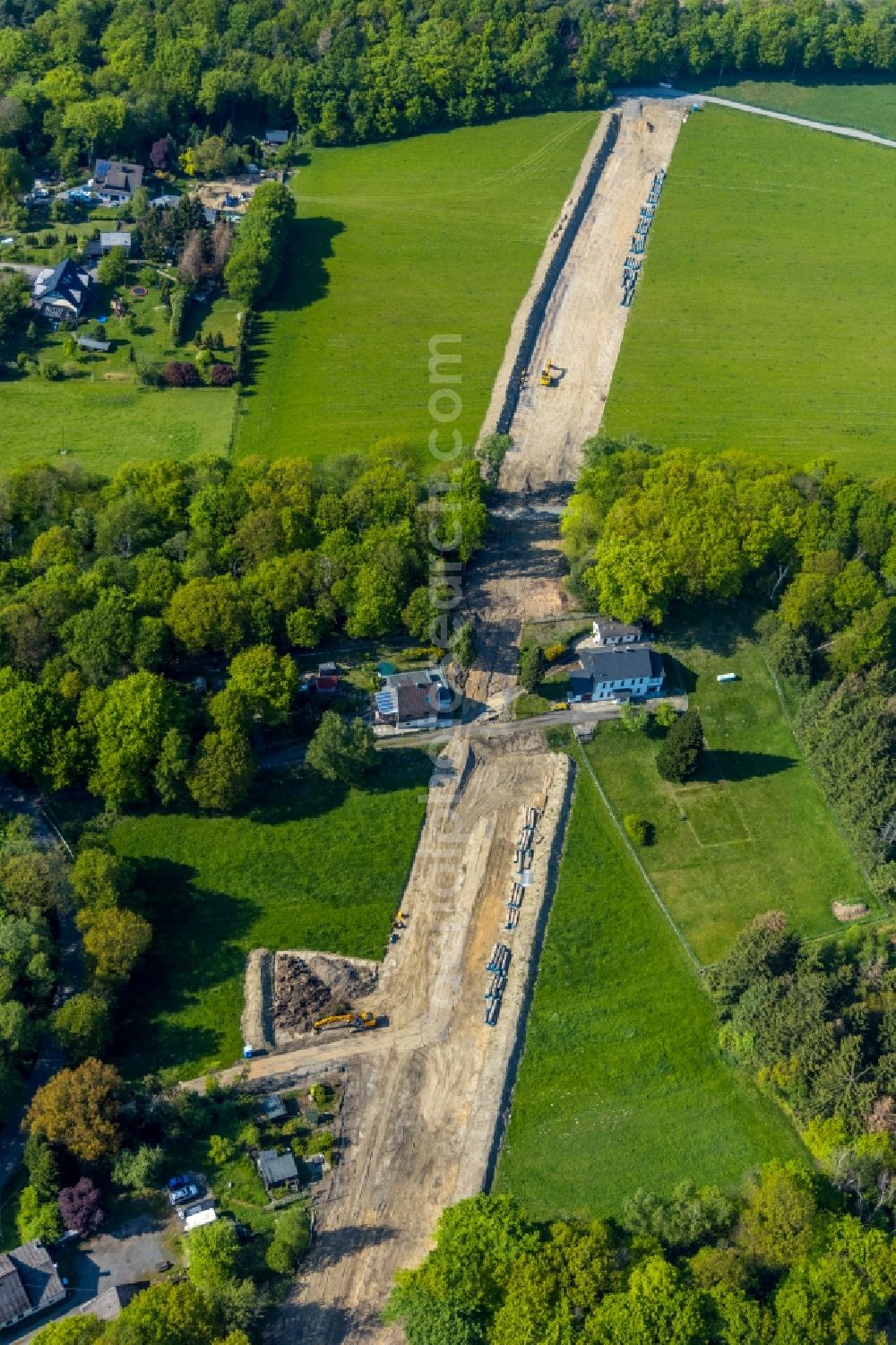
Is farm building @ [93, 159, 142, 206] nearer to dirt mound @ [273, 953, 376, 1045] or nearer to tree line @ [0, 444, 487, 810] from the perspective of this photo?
tree line @ [0, 444, 487, 810]

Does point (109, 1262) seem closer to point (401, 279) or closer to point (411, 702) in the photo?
point (411, 702)

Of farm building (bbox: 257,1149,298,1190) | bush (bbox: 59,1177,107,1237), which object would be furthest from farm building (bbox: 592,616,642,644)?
bush (bbox: 59,1177,107,1237)

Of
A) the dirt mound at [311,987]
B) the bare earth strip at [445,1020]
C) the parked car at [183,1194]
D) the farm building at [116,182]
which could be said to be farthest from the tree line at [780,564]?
the farm building at [116,182]

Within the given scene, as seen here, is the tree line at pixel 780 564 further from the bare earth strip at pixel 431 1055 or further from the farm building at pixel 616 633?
the bare earth strip at pixel 431 1055

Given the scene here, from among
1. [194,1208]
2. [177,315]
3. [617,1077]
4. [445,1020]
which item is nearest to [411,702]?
[445,1020]

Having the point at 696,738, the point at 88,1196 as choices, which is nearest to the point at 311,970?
the point at 88,1196

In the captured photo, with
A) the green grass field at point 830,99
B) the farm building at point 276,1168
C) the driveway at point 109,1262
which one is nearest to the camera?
the driveway at point 109,1262
